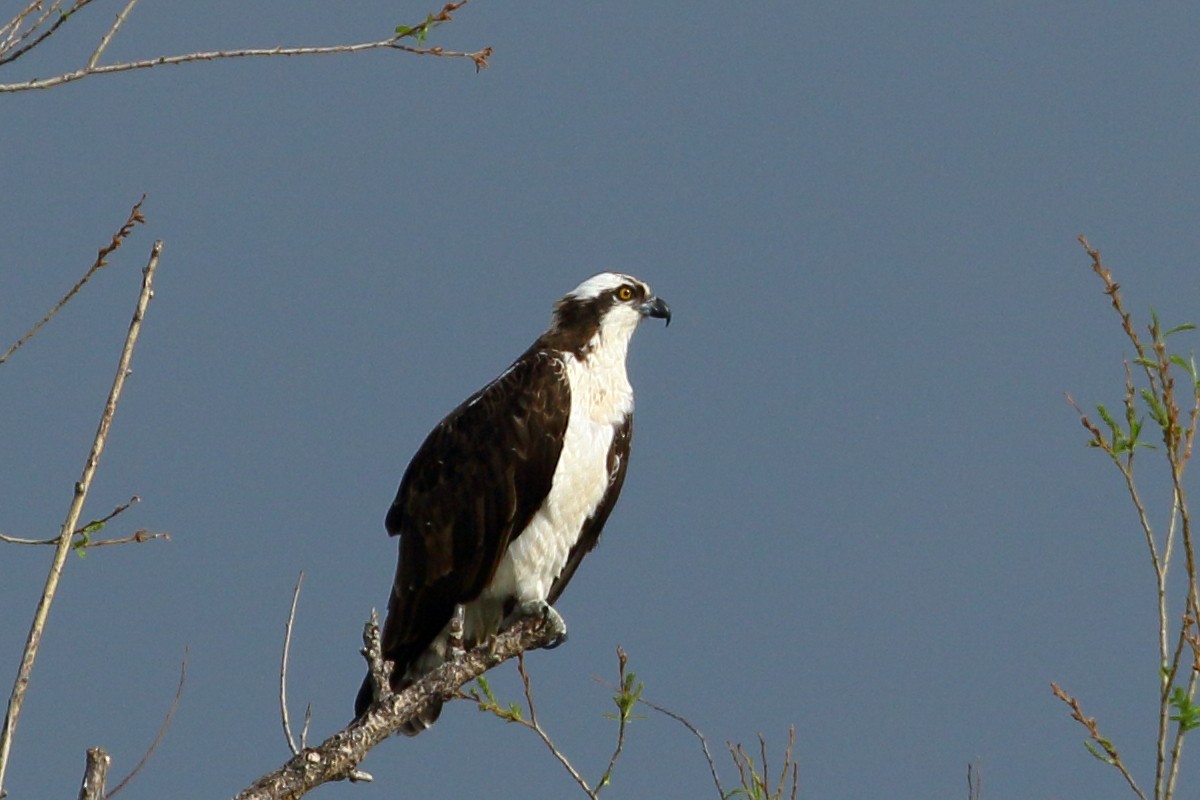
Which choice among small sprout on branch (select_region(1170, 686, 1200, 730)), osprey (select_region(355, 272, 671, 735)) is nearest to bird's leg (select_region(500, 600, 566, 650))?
osprey (select_region(355, 272, 671, 735))

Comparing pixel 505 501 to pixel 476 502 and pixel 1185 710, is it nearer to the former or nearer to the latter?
pixel 476 502

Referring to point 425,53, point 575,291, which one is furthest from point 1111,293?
point 575,291

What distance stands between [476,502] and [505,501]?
138 millimetres

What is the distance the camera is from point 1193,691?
3.98 meters

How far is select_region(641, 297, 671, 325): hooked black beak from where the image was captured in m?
7.99

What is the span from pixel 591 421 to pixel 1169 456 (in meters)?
3.61

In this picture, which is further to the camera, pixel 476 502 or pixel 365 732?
pixel 476 502

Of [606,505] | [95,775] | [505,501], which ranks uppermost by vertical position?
[606,505]

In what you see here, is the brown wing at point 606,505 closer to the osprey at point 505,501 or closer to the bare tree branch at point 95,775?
the osprey at point 505,501

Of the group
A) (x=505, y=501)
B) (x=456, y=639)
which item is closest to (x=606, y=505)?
(x=505, y=501)

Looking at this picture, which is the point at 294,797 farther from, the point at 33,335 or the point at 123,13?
the point at 123,13

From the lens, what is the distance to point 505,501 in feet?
23.4

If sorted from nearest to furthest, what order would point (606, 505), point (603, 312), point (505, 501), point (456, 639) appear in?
point (456, 639), point (505, 501), point (606, 505), point (603, 312)

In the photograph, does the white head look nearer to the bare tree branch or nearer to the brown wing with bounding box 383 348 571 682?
the brown wing with bounding box 383 348 571 682
